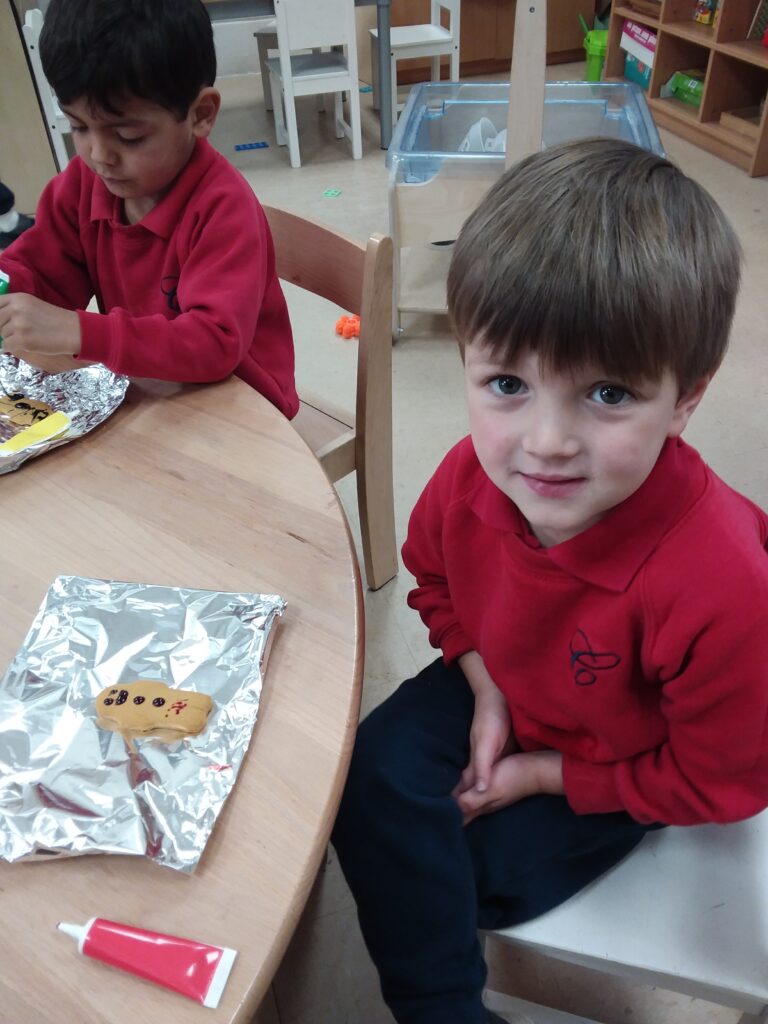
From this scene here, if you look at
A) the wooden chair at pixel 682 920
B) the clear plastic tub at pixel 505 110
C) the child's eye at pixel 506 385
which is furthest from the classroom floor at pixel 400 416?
the clear plastic tub at pixel 505 110

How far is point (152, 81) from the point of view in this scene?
31.8 inches

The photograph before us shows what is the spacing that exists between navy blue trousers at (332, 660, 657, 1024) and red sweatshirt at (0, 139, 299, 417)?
1.50ft

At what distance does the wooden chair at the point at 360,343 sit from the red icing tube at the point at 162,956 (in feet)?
2.42

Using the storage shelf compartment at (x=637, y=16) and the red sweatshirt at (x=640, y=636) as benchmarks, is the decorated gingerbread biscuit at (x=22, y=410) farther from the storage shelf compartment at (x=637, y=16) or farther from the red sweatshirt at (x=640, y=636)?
the storage shelf compartment at (x=637, y=16)

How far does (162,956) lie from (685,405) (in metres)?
0.45

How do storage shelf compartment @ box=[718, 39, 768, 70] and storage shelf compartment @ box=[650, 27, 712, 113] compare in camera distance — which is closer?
storage shelf compartment @ box=[718, 39, 768, 70]

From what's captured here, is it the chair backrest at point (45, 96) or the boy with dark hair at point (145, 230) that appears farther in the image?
the chair backrest at point (45, 96)

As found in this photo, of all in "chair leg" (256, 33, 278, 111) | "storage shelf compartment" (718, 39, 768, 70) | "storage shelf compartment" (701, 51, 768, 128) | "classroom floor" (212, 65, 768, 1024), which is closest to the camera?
"classroom floor" (212, 65, 768, 1024)

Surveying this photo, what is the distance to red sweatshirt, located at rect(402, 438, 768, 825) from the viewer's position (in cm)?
53

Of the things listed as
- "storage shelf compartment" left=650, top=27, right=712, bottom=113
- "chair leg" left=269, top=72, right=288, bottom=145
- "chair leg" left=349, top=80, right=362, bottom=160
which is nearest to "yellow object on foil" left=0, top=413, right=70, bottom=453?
"chair leg" left=349, top=80, right=362, bottom=160

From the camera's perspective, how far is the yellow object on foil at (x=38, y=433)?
2.29 feet

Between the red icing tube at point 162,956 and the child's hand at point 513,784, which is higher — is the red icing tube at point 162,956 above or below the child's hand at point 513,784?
above

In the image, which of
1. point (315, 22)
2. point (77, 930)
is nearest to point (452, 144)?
point (315, 22)

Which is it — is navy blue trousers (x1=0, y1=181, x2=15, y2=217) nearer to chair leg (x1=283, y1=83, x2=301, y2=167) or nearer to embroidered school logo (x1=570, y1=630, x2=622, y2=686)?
embroidered school logo (x1=570, y1=630, x2=622, y2=686)
